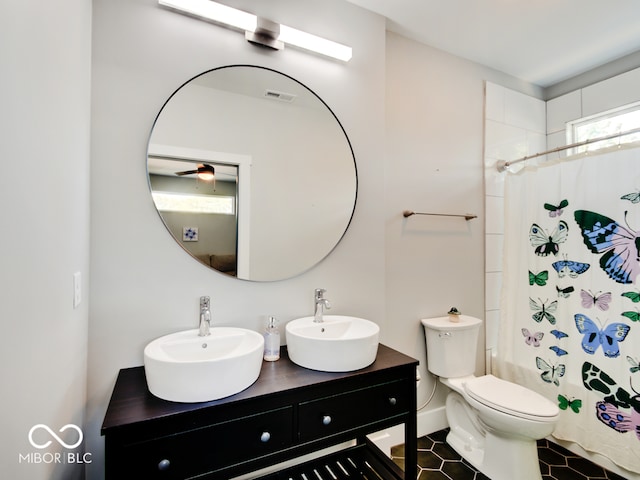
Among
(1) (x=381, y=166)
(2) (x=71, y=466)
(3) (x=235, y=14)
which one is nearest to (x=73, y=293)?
(2) (x=71, y=466)

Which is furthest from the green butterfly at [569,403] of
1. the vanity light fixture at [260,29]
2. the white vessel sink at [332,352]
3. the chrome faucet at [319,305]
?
the vanity light fixture at [260,29]

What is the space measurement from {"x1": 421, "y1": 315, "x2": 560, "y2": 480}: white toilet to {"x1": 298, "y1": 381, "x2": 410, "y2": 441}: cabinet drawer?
639 millimetres

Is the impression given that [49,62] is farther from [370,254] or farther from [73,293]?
[370,254]

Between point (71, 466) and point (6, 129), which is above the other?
point (6, 129)

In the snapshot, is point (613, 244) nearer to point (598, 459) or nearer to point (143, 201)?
point (598, 459)

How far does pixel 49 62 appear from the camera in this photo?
0.78m

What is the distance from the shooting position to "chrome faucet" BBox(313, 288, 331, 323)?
159cm

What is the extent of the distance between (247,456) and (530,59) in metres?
3.02

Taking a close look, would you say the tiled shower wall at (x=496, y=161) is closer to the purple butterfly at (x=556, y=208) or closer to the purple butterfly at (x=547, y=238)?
the purple butterfly at (x=547, y=238)

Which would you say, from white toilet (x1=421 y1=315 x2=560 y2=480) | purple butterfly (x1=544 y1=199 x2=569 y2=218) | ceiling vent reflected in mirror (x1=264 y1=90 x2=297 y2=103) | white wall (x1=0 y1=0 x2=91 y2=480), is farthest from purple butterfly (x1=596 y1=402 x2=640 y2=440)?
white wall (x1=0 y1=0 x2=91 y2=480)

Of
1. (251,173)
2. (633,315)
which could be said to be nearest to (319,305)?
(251,173)

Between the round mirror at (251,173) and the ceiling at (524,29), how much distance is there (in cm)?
79

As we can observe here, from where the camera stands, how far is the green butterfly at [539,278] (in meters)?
2.11

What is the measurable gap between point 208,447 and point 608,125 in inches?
128
